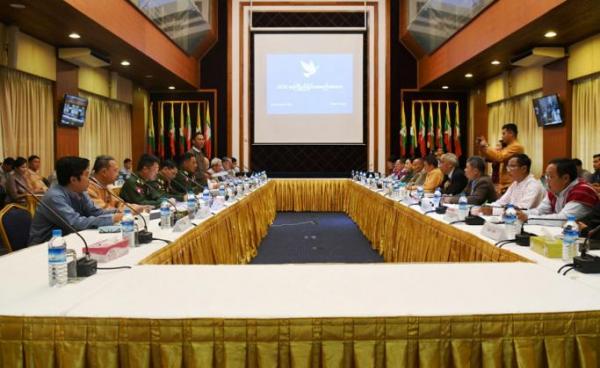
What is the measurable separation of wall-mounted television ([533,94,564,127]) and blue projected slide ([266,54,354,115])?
4142 mm

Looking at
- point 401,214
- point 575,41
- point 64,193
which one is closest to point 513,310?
point 64,193

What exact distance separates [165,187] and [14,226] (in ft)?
8.04

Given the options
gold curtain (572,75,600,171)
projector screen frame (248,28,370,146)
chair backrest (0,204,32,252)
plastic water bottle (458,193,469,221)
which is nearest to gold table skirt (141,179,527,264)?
plastic water bottle (458,193,469,221)

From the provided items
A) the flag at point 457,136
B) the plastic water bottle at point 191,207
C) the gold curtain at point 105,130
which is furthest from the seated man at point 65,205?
the flag at point 457,136

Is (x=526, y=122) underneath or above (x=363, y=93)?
underneath

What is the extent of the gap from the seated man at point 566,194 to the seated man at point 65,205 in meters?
2.21

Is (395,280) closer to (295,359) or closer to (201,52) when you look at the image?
(295,359)

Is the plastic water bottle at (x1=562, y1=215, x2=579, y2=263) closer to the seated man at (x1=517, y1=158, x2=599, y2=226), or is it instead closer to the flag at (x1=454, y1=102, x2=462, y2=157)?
the seated man at (x1=517, y1=158, x2=599, y2=226)

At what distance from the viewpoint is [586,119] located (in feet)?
22.0

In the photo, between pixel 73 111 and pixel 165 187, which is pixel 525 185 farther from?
pixel 73 111

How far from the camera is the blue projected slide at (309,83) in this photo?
1077 cm

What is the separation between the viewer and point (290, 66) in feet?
35.5

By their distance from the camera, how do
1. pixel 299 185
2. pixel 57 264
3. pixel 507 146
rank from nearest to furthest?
1. pixel 57 264
2. pixel 507 146
3. pixel 299 185

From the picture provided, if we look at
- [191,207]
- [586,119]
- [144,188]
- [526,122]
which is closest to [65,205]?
[191,207]
